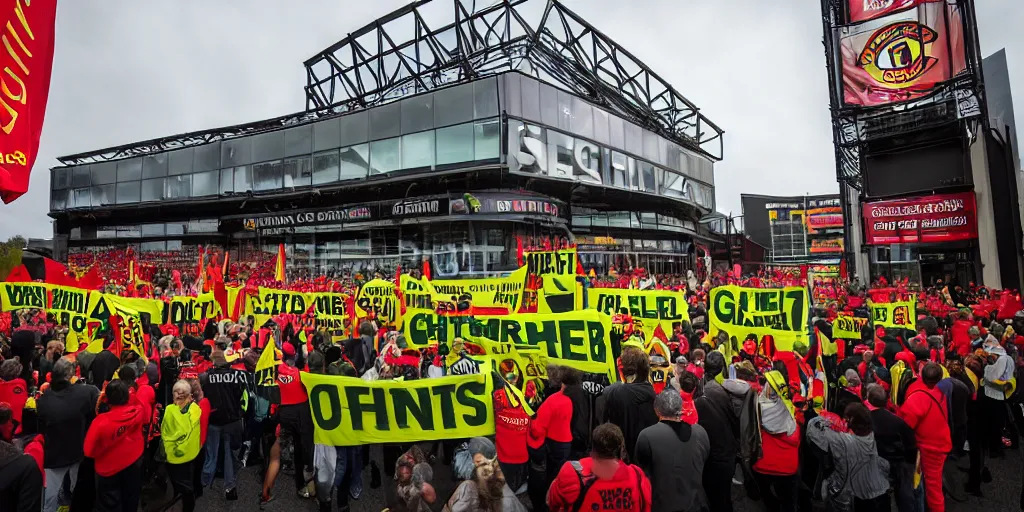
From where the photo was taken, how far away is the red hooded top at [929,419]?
527cm

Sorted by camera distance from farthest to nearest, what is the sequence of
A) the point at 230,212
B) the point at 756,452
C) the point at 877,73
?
1. the point at 230,212
2. the point at 877,73
3. the point at 756,452

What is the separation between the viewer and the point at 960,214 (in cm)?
2252

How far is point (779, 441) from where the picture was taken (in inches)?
206

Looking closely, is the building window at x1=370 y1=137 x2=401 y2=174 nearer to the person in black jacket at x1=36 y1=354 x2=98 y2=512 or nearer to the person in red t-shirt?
the person in black jacket at x1=36 y1=354 x2=98 y2=512

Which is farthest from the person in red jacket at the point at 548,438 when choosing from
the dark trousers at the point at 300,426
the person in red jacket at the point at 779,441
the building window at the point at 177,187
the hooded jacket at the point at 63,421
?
the building window at the point at 177,187

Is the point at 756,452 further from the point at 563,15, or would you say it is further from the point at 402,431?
the point at 563,15

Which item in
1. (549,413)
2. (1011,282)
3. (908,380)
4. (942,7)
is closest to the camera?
(549,413)

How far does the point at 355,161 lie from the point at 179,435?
85.6 ft

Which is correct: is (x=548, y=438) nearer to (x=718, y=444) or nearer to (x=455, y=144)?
(x=718, y=444)

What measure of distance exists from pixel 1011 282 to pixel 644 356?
81.1ft

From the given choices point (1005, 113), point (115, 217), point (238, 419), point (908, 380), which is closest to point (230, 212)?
point (115, 217)

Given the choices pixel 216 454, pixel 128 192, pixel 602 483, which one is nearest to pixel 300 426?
pixel 216 454

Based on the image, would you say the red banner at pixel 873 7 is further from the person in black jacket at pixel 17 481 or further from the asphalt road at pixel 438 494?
the person in black jacket at pixel 17 481

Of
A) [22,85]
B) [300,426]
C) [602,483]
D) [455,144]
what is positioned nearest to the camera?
[602,483]
